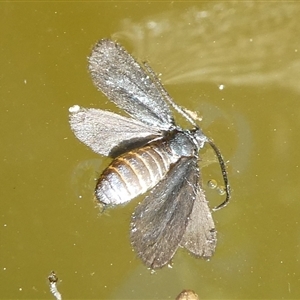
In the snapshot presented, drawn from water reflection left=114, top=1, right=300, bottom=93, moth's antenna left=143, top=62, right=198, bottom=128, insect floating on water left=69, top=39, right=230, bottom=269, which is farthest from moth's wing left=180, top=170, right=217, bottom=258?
water reflection left=114, top=1, right=300, bottom=93

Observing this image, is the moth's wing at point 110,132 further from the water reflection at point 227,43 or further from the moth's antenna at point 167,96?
the water reflection at point 227,43

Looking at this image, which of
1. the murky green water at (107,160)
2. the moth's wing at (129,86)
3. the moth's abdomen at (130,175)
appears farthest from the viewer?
the murky green water at (107,160)

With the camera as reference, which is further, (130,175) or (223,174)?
(223,174)

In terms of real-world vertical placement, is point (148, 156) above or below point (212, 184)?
above

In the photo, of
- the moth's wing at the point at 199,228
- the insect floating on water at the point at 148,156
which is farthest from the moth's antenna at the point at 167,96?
the moth's wing at the point at 199,228

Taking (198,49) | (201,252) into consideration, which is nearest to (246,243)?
(201,252)

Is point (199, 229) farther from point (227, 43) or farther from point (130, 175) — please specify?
point (227, 43)

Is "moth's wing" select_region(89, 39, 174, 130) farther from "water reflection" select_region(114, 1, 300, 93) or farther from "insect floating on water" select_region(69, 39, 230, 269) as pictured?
"water reflection" select_region(114, 1, 300, 93)

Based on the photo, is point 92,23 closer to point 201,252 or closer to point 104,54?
point 104,54

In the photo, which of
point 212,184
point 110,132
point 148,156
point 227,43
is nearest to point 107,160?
point 110,132
